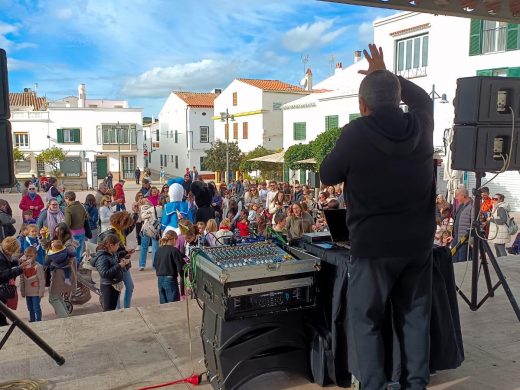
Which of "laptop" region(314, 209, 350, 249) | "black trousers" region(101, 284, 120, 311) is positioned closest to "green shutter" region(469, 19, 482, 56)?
"black trousers" region(101, 284, 120, 311)

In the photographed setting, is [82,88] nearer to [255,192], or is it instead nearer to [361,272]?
[255,192]

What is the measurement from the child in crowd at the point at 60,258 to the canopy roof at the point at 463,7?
415cm

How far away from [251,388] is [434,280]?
4.27 ft

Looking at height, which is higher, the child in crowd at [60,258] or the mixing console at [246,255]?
the mixing console at [246,255]

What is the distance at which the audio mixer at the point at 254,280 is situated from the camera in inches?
107

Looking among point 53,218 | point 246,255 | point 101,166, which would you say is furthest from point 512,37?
point 101,166

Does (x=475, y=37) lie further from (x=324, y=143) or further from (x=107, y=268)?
(x=107, y=268)

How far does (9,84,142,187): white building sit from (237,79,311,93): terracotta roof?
41.1 feet

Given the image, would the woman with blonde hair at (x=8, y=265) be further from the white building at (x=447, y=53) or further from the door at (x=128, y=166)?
the door at (x=128, y=166)

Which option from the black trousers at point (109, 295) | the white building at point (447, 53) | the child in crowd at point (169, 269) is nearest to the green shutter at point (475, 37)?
the white building at point (447, 53)

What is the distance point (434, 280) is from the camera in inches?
113

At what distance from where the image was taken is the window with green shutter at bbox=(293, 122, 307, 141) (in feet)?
101

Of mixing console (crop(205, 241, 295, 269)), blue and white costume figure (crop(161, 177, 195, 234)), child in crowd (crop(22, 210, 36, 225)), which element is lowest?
child in crowd (crop(22, 210, 36, 225))

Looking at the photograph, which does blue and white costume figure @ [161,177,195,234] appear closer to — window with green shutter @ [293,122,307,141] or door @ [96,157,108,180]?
window with green shutter @ [293,122,307,141]
